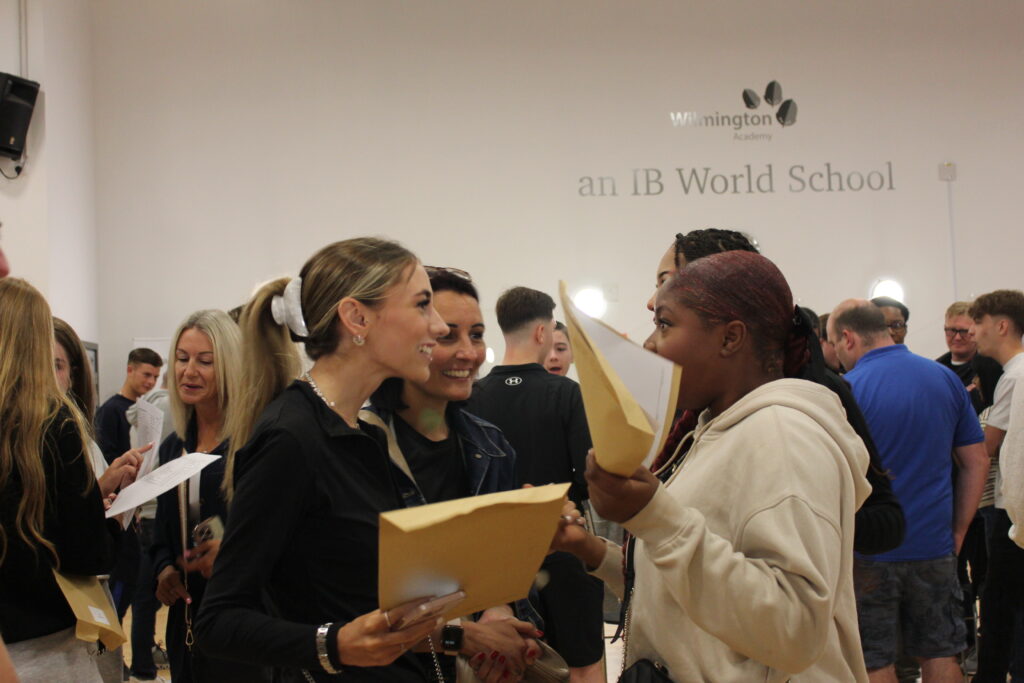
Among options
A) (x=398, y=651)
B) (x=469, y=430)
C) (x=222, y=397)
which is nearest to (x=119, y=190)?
(x=222, y=397)

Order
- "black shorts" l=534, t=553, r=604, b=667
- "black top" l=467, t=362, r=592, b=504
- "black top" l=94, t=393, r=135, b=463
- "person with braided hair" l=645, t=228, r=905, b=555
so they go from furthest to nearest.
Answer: "black top" l=94, t=393, r=135, b=463, "black top" l=467, t=362, r=592, b=504, "black shorts" l=534, t=553, r=604, b=667, "person with braided hair" l=645, t=228, r=905, b=555

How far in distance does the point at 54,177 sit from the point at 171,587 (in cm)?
602

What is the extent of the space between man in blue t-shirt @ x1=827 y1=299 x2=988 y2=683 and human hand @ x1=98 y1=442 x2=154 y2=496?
2735 mm

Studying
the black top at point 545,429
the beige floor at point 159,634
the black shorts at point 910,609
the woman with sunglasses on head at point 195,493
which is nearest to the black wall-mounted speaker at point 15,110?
the beige floor at point 159,634

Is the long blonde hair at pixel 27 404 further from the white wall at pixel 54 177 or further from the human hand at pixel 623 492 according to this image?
the white wall at pixel 54 177

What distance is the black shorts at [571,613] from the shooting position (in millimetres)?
3473

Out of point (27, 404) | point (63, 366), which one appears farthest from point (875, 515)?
point (63, 366)

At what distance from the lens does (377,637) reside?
1.40 meters

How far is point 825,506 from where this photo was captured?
1313mm

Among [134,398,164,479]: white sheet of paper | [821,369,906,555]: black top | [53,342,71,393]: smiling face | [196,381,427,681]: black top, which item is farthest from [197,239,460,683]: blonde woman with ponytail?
[53,342,71,393]: smiling face

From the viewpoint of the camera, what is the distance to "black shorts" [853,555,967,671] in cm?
356

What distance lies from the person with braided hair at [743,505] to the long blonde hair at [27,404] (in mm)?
1318

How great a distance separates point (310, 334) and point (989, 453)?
3875mm

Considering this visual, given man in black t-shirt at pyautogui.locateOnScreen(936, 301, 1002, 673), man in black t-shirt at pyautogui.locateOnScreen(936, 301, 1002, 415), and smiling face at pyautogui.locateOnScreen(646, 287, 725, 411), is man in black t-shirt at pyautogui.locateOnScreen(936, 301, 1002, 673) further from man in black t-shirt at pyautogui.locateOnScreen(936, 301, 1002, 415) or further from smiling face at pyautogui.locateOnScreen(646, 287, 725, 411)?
smiling face at pyautogui.locateOnScreen(646, 287, 725, 411)
